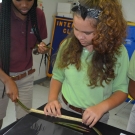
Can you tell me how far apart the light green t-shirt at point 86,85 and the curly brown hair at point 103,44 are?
2 centimetres

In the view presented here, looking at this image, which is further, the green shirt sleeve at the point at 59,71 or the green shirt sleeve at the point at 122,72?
the green shirt sleeve at the point at 59,71

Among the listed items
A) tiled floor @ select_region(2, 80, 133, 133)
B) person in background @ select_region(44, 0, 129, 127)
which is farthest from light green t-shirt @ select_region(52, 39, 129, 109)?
tiled floor @ select_region(2, 80, 133, 133)

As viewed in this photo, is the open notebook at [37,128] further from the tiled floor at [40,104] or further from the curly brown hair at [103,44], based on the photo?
the tiled floor at [40,104]

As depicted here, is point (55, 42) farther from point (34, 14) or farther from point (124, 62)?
point (124, 62)

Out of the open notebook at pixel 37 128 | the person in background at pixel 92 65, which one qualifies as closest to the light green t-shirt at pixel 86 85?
the person in background at pixel 92 65

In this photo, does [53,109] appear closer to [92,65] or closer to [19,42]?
[92,65]

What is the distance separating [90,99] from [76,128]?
0.18 metres

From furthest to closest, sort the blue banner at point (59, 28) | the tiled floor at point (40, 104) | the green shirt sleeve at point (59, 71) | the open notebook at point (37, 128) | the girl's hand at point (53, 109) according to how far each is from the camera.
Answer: the blue banner at point (59, 28), the tiled floor at point (40, 104), the green shirt sleeve at point (59, 71), the girl's hand at point (53, 109), the open notebook at point (37, 128)

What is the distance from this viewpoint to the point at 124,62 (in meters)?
0.85

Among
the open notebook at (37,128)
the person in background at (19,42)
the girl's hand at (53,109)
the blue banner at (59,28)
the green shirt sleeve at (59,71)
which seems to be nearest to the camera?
the open notebook at (37,128)

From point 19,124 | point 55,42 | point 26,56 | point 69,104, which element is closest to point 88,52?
point 69,104

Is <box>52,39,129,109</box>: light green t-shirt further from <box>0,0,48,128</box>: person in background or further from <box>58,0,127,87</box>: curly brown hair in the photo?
<box>0,0,48,128</box>: person in background

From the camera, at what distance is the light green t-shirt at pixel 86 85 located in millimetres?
854

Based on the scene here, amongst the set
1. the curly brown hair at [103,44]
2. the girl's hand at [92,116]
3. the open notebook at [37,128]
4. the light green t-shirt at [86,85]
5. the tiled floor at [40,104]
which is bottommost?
the tiled floor at [40,104]
